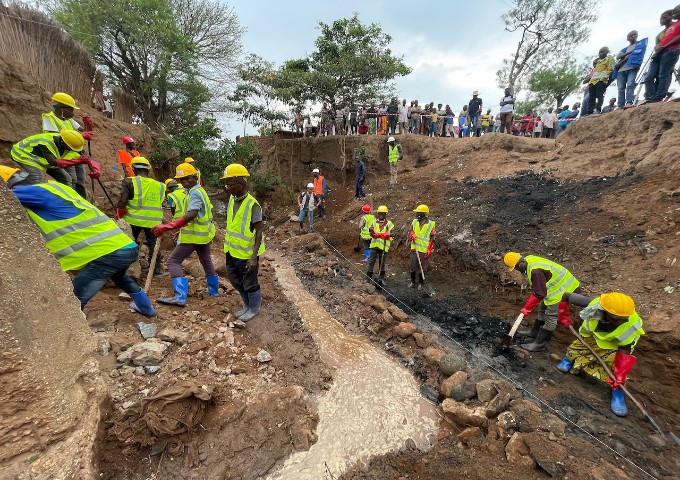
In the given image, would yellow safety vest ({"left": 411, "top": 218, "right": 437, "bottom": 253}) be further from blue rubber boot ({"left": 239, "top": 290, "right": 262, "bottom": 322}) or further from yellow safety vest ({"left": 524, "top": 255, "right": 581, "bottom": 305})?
blue rubber boot ({"left": 239, "top": 290, "right": 262, "bottom": 322})

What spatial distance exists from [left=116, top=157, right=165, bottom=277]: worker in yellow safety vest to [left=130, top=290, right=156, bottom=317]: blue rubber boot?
1.36 meters

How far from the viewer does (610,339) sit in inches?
141

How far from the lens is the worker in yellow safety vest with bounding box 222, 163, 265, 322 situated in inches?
139

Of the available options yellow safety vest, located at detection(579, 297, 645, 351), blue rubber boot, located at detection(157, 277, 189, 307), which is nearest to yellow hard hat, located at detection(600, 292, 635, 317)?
yellow safety vest, located at detection(579, 297, 645, 351)

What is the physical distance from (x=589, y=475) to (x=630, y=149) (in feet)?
24.0

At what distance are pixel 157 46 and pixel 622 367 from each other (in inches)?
560

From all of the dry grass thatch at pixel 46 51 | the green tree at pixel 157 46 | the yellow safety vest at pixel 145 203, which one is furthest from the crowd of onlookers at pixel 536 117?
the yellow safety vest at pixel 145 203

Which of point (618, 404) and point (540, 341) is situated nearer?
point (618, 404)

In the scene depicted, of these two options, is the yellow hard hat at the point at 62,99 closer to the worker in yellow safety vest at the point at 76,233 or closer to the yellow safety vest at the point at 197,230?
the worker in yellow safety vest at the point at 76,233

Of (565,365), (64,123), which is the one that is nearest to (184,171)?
(64,123)

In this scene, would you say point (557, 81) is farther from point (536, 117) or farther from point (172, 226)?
point (172, 226)

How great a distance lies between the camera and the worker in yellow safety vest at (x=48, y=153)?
360 cm

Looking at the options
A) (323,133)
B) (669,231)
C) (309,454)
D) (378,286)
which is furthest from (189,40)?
(669,231)

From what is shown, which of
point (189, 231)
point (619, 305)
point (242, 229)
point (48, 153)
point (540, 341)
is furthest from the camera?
A: point (540, 341)
